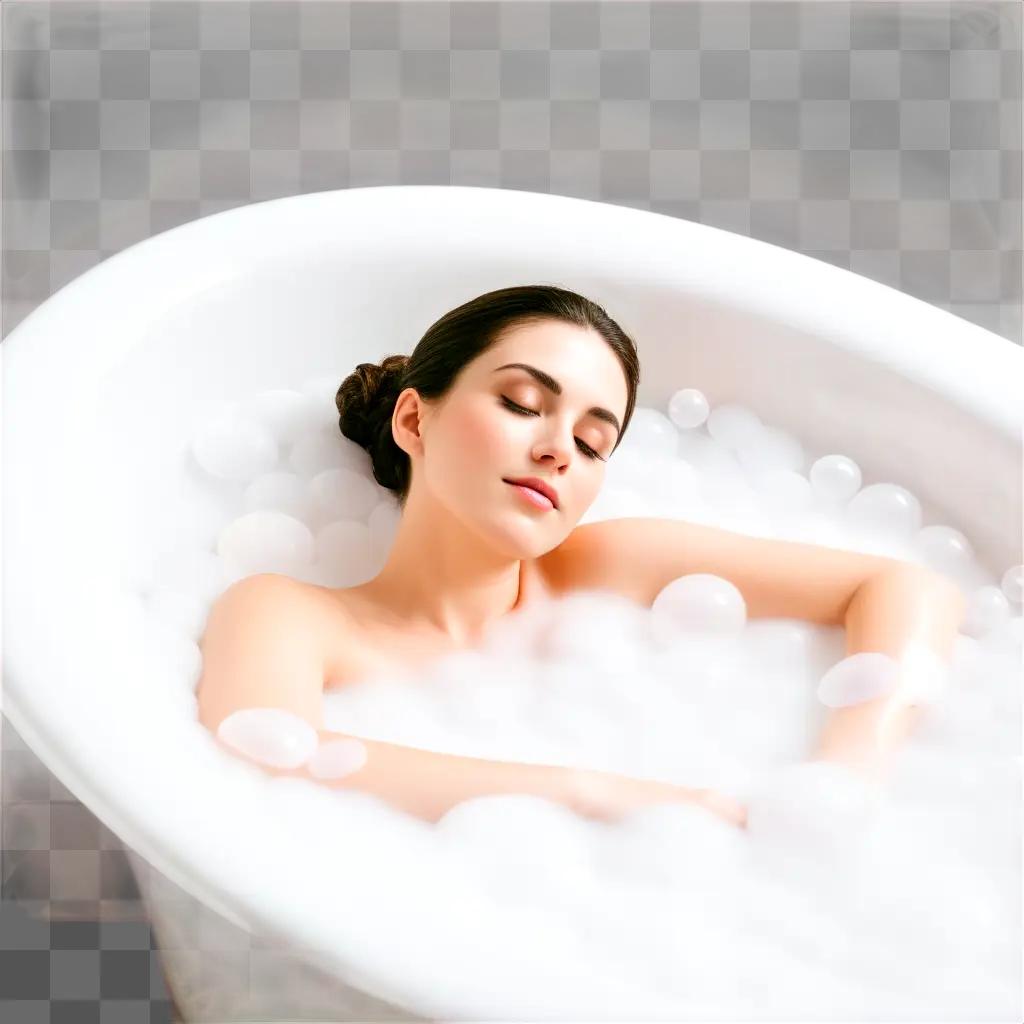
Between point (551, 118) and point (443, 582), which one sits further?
point (551, 118)

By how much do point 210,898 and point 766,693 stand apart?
0.59 metres

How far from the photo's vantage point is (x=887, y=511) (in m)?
1.46

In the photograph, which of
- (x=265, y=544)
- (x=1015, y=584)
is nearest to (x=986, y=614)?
(x=1015, y=584)

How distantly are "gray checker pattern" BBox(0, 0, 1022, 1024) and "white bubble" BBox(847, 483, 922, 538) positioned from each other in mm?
1040

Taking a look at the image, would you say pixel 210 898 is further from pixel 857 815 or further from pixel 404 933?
pixel 857 815

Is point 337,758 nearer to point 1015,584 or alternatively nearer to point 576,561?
point 576,561

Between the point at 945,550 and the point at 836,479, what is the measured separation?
0.46 ft

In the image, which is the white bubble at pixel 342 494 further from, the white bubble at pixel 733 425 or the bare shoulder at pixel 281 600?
the white bubble at pixel 733 425

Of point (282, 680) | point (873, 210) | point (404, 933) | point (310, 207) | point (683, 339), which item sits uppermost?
point (873, 210)

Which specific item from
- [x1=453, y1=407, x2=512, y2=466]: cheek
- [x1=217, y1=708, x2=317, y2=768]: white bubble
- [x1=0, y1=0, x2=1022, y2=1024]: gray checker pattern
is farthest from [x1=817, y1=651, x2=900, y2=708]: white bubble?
[x1=0, y1=0, x2=1022, y2=1024]: gray checker pattern

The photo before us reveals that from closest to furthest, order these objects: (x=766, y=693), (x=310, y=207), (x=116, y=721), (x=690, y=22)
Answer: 1. (x=116, y=721)
2. (x=766, y=693)
3. (x=310, y=207)
4. (x=690, y=22)

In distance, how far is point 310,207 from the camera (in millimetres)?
1567

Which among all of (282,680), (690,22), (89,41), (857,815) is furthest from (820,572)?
(89,41)

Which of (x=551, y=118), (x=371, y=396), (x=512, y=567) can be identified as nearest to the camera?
(x=512, y=567)
